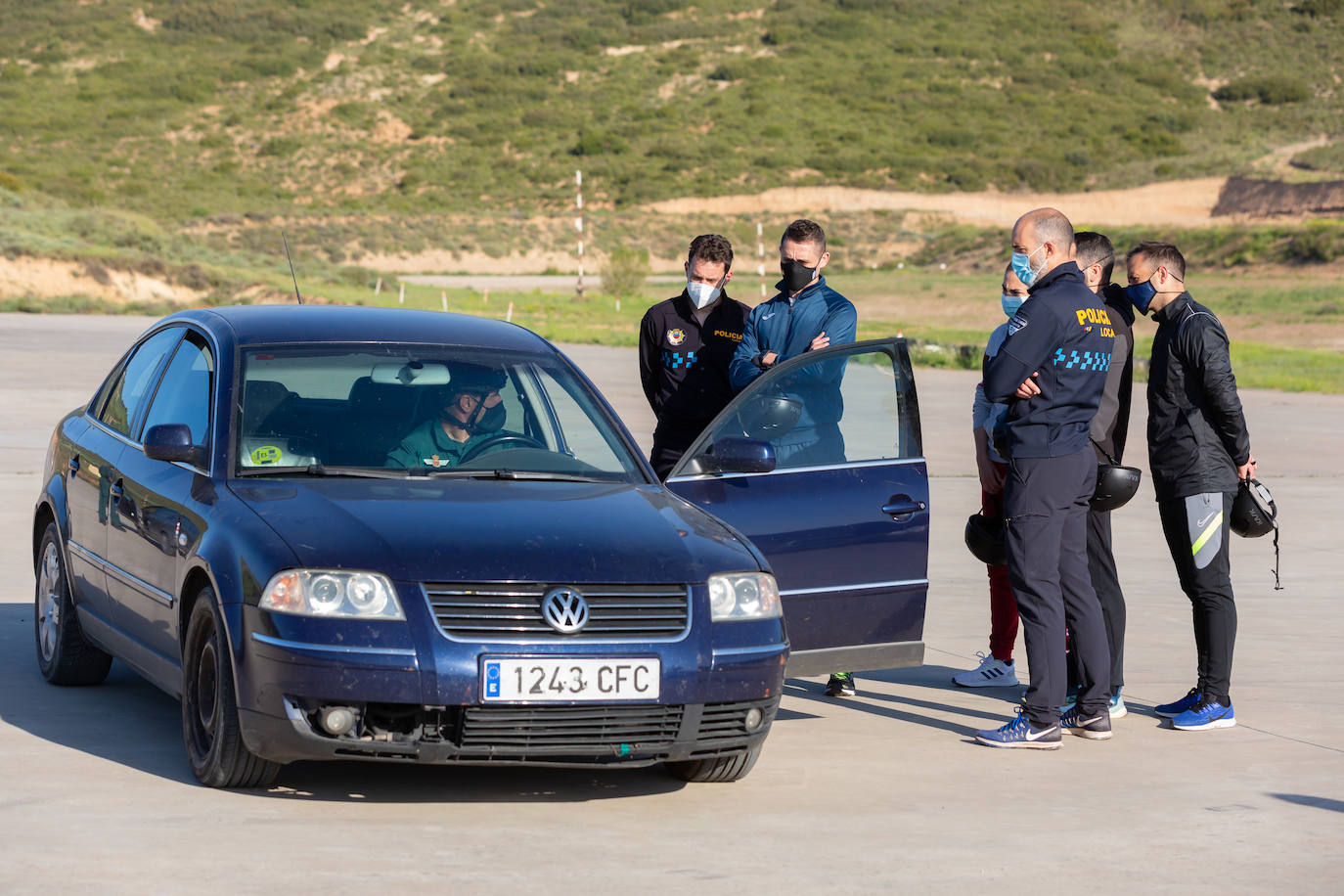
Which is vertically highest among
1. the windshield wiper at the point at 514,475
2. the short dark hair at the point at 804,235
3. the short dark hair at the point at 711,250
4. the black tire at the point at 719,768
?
→ the short dark hair at the point at 804,235

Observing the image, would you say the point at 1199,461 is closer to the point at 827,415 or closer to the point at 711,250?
the point at 827,415

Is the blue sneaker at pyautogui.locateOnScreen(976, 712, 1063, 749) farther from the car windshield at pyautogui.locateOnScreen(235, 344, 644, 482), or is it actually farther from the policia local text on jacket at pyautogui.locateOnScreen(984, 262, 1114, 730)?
the car windshield at pyautogui.locateOnScreen(235, 344, 644, 482)

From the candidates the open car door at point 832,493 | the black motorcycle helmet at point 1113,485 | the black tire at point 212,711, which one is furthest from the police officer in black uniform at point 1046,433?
the black tire at point 212,711

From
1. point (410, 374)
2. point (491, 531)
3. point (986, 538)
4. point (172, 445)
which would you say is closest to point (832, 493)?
point (986, 538)

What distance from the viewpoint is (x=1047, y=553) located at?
6.83 meters

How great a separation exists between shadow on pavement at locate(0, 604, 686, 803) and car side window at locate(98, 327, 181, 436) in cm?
108

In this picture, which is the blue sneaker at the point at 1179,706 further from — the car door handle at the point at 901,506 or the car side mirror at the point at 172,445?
the car side mirror at the point at 172,445

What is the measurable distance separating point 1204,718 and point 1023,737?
2.91 feet

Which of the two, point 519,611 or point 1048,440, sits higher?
point 1048,440

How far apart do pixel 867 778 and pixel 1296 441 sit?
15447 mm


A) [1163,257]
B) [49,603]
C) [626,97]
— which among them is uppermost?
[626,97]

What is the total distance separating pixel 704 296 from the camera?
8.30m

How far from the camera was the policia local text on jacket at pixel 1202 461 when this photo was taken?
721 cm

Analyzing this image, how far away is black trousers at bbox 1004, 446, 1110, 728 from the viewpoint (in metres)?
6.80
